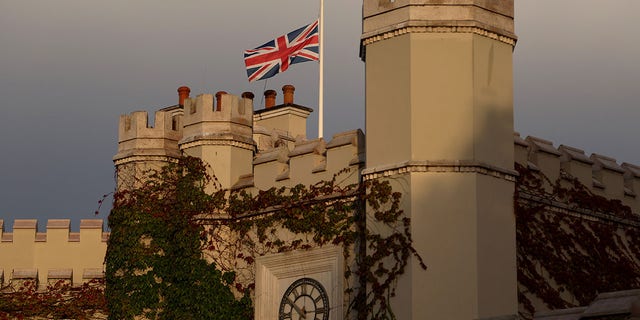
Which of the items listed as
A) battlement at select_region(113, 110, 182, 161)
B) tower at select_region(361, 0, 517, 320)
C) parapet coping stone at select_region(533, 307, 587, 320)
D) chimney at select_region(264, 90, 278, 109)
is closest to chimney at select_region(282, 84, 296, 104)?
chimney at select_region(264, 90, 278, 109)

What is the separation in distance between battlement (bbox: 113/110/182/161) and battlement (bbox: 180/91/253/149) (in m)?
0.58

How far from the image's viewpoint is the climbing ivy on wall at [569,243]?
2548 centimetres

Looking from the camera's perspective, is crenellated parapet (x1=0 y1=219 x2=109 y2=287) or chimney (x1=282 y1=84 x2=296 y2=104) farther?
chimney (x1=282 y1=84 x2=296 y2=104)

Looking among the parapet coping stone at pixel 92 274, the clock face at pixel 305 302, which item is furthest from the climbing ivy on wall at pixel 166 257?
the parapet coping stone at pixel 92 274

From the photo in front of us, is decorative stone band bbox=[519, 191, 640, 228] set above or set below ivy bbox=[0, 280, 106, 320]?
above

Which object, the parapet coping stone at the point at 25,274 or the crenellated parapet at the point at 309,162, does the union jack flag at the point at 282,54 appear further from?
the parapet coping stone at the point at 25,274

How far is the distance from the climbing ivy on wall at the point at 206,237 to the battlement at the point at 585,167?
3852 mm

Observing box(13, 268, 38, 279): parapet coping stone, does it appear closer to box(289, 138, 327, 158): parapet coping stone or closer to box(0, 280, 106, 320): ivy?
box(0, 280, 106, 320): ivy

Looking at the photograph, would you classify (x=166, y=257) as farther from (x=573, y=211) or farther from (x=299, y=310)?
(x=573, y=211)

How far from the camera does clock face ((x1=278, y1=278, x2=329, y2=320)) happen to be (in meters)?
25.2

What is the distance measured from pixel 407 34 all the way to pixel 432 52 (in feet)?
1.79

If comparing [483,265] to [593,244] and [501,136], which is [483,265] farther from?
[593,244]

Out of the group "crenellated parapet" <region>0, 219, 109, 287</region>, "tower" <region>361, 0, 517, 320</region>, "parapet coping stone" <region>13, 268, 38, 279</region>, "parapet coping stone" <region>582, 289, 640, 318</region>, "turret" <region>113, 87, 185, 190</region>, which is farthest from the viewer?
"crenellated parapet" <region>0, 219, 109, 287</region>

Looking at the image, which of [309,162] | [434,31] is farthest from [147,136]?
[434,31]
